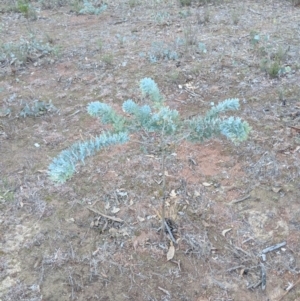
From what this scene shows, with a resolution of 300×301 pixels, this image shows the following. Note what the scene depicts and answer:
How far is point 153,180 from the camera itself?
8.96ft

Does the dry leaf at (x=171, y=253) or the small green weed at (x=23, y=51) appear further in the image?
the small green weed at (x=23, y=51)

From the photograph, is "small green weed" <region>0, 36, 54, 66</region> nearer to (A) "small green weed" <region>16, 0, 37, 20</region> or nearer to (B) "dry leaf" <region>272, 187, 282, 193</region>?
(A) "small green weed" <region>16, 0, 37, 20</region>

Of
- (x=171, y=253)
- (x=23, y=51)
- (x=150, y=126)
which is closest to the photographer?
(x=150, y=126)

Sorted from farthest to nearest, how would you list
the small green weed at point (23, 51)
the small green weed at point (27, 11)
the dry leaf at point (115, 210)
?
the small green weed at point (27, 11) → the small green weed at point (23, 51) → the dry leaf at point (115, 210)

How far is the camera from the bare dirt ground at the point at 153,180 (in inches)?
83.7

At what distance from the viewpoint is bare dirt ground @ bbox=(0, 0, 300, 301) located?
83.7 inches

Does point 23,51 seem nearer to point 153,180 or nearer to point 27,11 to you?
point 27,11

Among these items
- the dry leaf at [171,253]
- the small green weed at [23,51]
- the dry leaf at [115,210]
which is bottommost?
the dry leaf at [115,210]

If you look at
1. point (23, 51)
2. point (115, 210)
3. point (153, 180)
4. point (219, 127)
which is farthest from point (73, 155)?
point (23, 51)

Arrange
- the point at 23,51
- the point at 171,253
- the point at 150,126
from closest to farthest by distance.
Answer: the point at 150,126
the point at 171,253
the point at 23,51

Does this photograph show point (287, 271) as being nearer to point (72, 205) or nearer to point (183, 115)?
point (72, 205)

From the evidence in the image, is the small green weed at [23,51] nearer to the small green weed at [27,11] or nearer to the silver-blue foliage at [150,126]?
the small green weed at [27,11]

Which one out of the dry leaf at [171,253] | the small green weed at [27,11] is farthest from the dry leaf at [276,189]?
the small green weed at [27,11]

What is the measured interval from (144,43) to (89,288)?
128 inches
